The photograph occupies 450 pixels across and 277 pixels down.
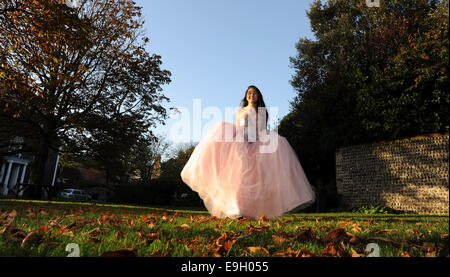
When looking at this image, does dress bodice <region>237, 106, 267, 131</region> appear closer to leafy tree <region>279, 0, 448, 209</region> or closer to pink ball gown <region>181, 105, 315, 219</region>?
pink ball gown <region>181, 105, 315, 219</region>

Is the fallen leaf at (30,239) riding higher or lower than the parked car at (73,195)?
lower

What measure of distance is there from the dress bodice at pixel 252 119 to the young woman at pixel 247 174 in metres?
0.02

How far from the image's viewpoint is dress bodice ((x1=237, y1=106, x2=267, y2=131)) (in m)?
5.89

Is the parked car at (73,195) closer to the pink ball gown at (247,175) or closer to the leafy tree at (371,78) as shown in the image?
the leafy tree at (371,78)

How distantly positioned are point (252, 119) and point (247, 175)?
116 centimetres

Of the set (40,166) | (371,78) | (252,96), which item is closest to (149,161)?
(40,166)

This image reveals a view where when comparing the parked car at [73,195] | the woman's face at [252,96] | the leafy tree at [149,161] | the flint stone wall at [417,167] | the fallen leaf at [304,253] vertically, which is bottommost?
the fallen leaf at [304,253]

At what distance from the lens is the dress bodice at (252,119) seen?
5.89 meters

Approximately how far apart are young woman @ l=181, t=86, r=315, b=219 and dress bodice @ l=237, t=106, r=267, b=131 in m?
0.02

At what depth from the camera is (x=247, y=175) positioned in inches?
213

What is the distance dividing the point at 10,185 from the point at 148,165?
53.4ft

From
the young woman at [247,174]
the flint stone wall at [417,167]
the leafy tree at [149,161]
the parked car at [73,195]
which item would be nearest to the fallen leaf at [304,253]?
the flint stone wall at [417,167]

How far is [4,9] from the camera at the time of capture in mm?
8320
